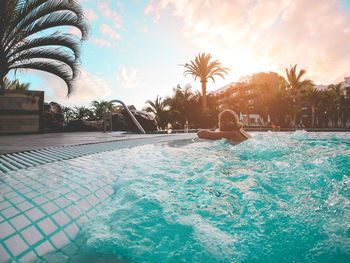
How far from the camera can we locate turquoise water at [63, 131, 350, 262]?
1.27 meters

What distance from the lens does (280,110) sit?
85.0 feet

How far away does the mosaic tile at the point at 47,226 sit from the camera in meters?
1.28

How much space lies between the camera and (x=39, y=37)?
20.5 feet

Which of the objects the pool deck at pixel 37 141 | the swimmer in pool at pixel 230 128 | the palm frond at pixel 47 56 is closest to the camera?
the pool deck at pixel 37 141

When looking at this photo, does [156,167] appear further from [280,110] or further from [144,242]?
[280,110]

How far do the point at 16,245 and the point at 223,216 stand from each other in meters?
1.59

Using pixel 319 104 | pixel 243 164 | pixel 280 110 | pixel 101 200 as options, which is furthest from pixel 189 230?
pixel 319 104

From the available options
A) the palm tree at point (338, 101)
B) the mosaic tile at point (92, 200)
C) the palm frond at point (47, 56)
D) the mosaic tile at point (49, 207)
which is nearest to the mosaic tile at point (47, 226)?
the mosaic tile at point (49, 207)

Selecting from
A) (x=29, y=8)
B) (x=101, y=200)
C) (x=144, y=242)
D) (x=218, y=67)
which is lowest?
(x=144, y=242)

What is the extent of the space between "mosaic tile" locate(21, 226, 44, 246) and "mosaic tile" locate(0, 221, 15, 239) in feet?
0.23

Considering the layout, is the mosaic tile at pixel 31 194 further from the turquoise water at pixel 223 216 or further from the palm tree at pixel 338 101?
the palm tree at pixel 338 101

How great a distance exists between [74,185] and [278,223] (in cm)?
212

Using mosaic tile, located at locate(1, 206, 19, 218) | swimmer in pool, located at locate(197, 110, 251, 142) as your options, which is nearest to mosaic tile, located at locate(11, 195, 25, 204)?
mosaic tile, located at locate(1, 206, 19, 218)

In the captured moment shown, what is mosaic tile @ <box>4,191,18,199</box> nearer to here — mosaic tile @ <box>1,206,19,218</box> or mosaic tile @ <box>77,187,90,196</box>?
mosaic tile @ <box>1,206,19,218</box>
